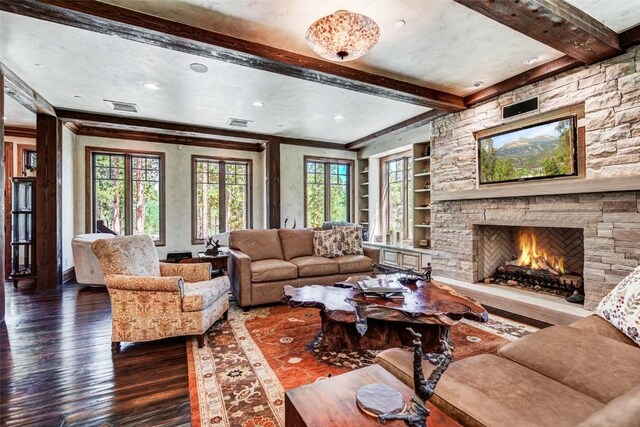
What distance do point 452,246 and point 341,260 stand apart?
66.2 inches

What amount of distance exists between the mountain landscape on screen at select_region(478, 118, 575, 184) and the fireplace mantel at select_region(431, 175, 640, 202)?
0.12 meters

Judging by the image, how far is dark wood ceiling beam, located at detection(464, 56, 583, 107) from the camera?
3.06 metres

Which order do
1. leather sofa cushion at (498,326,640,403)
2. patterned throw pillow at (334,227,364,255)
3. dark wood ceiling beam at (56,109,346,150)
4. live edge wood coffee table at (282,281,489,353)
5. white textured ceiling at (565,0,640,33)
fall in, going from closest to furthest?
leather sofa cushion at (498,326,640,403) < live edge wood coffee table at (282,281,489,353) < white textured ceiling at (565,0,640,33) < patterned throw pillow at (334,227,364,255) < dark wood ceiling beam at (56,109,346,150)

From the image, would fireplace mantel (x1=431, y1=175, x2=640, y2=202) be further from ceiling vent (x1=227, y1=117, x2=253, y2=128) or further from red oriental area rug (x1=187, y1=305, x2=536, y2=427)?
ceiling vent (x1=227, y1=117, x2=253, y2=128)

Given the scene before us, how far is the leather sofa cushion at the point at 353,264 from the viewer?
160 inches

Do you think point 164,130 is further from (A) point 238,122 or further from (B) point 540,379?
(B) point 540,379

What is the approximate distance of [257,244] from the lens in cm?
414

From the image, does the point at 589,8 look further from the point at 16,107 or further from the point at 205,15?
the point at 16,107

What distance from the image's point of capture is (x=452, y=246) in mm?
4387

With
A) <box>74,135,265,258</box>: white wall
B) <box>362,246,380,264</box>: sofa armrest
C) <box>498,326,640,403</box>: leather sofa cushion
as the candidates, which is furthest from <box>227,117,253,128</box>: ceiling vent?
<box>498,326,640,403</box>: leather sofa cushion

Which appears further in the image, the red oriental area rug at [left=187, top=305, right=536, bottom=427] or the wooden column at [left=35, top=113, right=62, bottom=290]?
the wooden column at [left=35, top=113, right=62, bottom=290]

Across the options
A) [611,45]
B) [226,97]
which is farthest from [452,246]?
[226,97]

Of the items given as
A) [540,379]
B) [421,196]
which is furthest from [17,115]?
[540,379]

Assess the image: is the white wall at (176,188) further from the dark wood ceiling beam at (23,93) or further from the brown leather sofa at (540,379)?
the brown leather sofa at (540,379)
